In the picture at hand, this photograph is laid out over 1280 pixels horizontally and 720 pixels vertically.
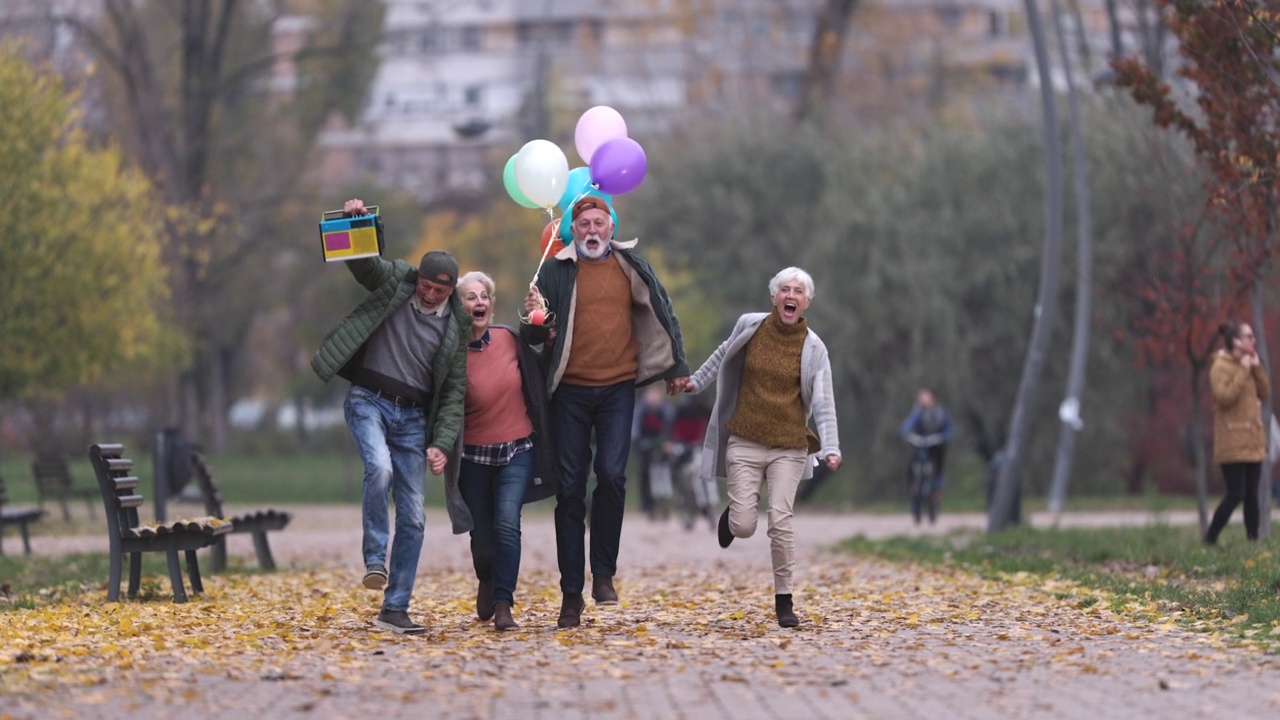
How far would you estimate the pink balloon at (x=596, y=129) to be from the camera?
1180 cm

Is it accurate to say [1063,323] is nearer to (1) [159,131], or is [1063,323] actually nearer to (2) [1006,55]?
(1) [159,131]

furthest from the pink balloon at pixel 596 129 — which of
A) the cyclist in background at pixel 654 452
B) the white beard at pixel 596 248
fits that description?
the cyclist in background at pixel 654 452

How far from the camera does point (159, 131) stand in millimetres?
38656

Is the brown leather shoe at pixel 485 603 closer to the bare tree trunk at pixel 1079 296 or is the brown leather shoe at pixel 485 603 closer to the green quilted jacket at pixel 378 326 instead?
the green quilted jacket at pixel 378 326

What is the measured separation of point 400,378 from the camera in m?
10.3

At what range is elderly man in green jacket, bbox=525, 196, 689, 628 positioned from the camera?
10.5 m

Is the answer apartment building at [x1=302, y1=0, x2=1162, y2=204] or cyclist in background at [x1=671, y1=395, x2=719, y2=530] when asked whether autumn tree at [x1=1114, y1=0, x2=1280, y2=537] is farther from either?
apartment building at [x1=302, y1=0, x2=1162, y2=204]

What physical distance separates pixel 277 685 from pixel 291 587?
6320 mm

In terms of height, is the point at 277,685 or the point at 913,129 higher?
the point at 913,129

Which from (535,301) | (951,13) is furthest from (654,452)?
(951,13)

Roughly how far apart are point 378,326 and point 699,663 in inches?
93.1

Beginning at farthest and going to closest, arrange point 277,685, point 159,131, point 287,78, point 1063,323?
point 287,78 → point 159,131 → point 1063,323 → point 277,685

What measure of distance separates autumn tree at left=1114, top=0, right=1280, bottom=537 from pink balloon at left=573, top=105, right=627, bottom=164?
4.87 m

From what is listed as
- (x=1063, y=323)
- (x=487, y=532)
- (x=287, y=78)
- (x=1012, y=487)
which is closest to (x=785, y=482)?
(x=487, y=532)
